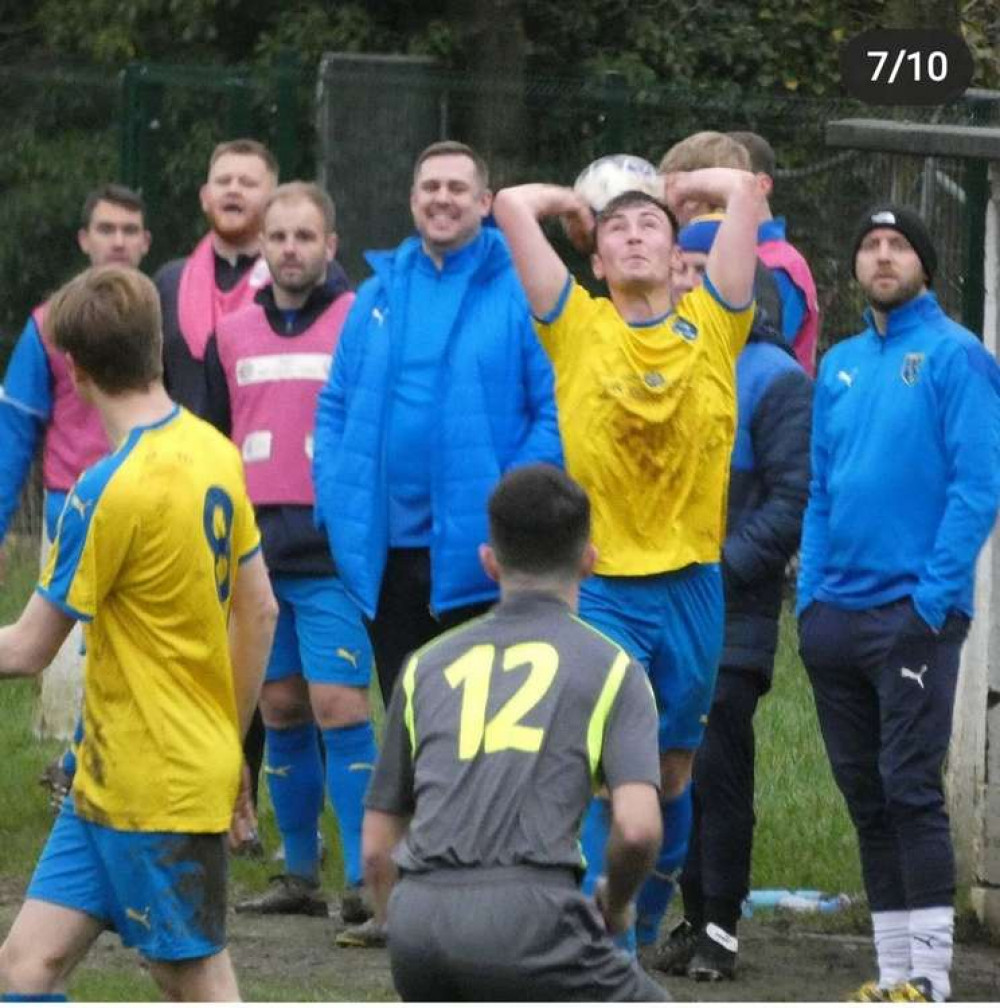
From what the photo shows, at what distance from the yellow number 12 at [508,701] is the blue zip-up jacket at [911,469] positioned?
257 centimetres

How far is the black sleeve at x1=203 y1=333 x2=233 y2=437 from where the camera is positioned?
948 centimetres

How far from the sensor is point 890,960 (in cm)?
822

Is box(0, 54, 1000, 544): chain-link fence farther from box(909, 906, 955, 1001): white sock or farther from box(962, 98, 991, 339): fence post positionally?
box(909, 906, 955, 1001): white sock

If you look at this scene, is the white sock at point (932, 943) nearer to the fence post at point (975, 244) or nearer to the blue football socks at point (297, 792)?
the blue football socks at point (297, 792)

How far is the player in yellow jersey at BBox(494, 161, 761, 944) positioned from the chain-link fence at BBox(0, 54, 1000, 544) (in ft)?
15.7

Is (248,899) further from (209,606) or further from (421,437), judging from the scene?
(209,606)

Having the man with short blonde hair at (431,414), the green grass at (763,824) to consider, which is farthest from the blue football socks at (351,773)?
the green grass at (763,824)

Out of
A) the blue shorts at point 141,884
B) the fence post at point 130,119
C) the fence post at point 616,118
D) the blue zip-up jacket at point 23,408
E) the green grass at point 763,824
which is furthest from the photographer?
the fence post at point 130,119

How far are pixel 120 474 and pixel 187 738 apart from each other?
1.93 ft

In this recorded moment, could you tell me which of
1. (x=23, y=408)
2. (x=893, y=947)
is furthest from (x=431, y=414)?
(x=893, y=947)

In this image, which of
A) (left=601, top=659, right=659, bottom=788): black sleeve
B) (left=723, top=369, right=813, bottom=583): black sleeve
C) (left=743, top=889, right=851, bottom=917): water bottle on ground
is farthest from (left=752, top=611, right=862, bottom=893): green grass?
(left=601, top=659, right=659, bottom=788): black sleeve

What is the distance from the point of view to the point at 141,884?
20.7 ft

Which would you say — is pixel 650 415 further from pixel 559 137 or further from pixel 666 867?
pixel 559 137

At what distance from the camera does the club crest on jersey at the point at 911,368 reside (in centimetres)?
804
